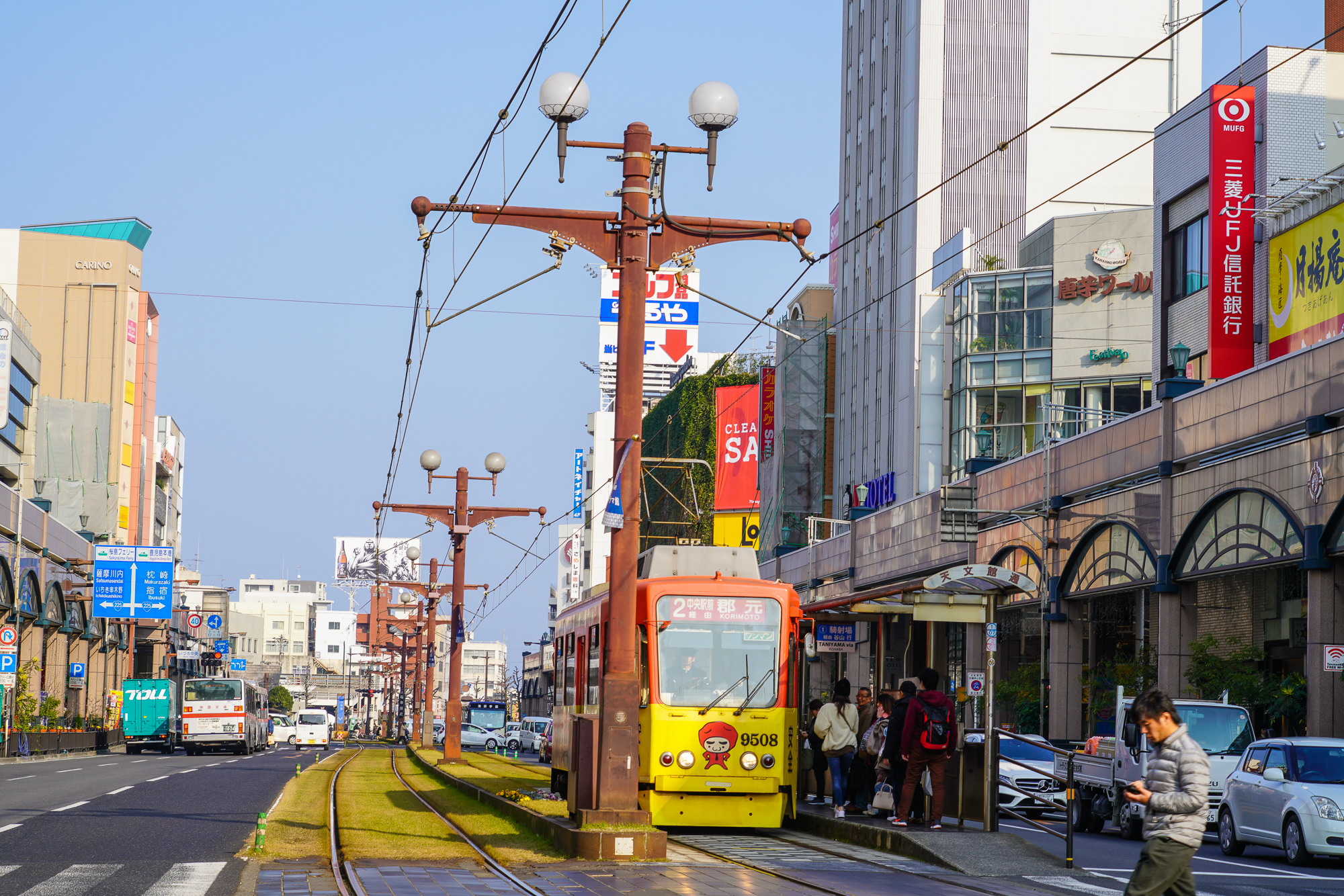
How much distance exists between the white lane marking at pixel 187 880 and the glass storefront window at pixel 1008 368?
40.2 m

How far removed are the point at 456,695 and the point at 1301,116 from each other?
80.0 feet

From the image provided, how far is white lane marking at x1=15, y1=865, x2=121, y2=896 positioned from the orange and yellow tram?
5897 millimetres

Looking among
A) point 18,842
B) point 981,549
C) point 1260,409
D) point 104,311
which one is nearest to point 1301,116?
point 1260,409

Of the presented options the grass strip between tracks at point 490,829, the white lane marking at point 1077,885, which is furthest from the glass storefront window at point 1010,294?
the white lane marking at point 1077,885

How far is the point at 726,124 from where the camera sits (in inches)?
614

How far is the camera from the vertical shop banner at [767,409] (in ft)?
234

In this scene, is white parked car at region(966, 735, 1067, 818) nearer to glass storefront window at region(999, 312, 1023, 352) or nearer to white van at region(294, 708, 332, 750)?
glass storefront window at region(999, 312, 1023, 352)

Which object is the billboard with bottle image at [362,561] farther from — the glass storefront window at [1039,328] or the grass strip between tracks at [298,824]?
the grass strip between tracks at [298,824]

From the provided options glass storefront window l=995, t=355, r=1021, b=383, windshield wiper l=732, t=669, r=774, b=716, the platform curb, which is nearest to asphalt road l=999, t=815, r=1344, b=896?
windshield wiper l=732, t=669, r=774, b=716

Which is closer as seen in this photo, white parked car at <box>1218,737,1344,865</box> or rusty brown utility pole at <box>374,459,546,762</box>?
white parked car at <box>1218,737,1344,865</box>

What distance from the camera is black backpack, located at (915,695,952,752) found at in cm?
1666

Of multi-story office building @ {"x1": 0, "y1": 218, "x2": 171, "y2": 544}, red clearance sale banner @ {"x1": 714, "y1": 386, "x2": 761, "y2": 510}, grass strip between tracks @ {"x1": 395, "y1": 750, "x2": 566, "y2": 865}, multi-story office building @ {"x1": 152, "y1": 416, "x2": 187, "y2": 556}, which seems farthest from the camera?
multi-story office building @ {"x1": 152, "y1": 416, "x2": 187, "y2": 556}

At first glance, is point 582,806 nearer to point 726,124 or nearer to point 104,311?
point 726,124

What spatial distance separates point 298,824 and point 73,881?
5607mm
